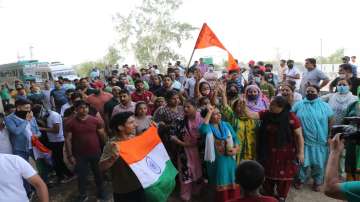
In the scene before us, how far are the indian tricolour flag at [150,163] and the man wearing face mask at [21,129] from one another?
2.19 meters

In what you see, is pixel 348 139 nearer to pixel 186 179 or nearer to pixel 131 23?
pixel 186 179

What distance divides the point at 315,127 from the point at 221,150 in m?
1.78

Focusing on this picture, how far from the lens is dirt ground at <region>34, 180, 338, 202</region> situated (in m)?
5.60

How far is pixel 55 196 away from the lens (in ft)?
19.4

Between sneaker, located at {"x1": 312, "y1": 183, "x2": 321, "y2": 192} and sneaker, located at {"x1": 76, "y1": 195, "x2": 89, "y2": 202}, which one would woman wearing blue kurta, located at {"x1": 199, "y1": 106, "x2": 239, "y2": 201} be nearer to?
sneaker, located at {"x1": 312, "y1": 183, "x2": 321, "y2": 192}

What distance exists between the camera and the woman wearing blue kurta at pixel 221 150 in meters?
4.83

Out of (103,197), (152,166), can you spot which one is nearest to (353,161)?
(152,166)

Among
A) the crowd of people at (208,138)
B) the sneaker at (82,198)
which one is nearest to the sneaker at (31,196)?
the crowd of people at (208,138)

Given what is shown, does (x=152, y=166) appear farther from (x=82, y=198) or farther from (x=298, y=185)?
(x=298, y=185)

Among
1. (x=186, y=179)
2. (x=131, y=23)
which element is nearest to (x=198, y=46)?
(x=186, y=179)

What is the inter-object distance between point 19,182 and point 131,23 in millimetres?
35618

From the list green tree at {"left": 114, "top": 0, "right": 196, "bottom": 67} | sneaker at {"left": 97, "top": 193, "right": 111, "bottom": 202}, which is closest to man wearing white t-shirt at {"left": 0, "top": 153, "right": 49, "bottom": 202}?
sneaker at {"left": 97, "top": 193, "right": 111, "bottom": 202}

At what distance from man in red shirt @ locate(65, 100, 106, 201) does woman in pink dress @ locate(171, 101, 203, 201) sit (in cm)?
111

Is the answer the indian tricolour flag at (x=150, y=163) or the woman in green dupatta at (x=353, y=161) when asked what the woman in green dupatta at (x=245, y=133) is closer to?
the woman in green dupatta at (x=353, y=161)
